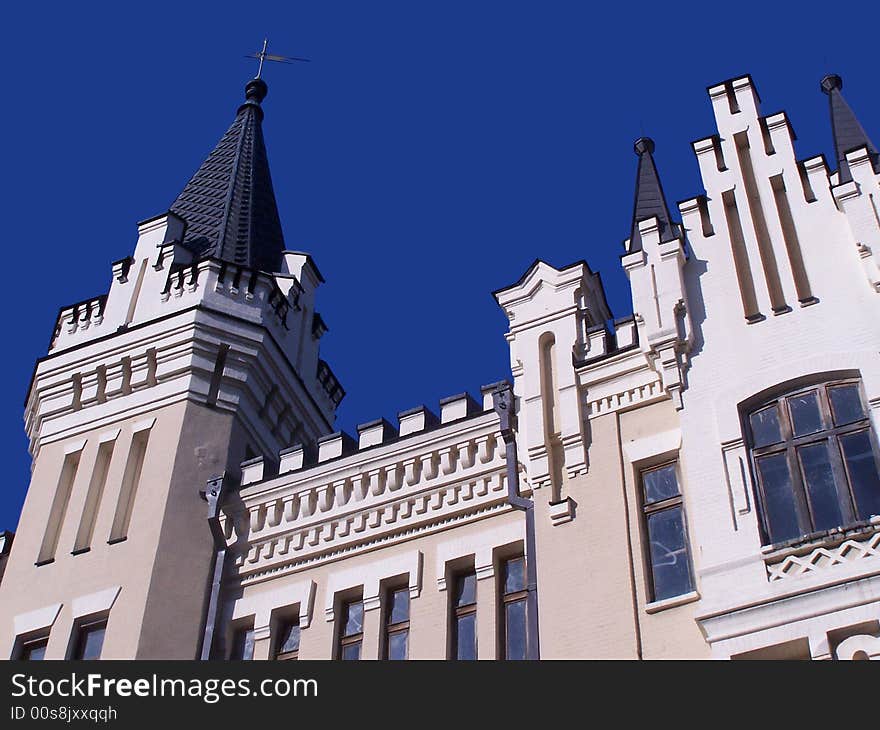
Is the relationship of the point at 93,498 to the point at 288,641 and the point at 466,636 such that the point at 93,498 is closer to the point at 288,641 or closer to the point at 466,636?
the point at 288,641

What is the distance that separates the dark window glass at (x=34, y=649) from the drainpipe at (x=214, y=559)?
2132mm

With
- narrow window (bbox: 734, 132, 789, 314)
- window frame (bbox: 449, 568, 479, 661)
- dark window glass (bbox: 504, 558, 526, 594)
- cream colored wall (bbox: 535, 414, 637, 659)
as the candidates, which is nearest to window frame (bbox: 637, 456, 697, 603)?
cream colored wall (bbox: 535, 414, 637, 659)

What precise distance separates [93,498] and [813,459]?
32.7 ft

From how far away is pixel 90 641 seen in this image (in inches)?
696

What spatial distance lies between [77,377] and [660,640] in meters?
10.5

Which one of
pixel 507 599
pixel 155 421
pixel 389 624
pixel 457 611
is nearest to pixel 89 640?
pixel 155 421

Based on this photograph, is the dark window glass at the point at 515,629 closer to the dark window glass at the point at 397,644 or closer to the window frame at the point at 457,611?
the window frame at the point at 457,611

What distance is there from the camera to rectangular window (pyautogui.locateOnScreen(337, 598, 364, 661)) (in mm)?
16875

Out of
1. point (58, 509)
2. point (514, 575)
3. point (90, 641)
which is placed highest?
point (58, 509)

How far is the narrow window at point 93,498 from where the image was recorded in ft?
62.0

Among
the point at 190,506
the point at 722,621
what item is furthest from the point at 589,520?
the point at 190,506

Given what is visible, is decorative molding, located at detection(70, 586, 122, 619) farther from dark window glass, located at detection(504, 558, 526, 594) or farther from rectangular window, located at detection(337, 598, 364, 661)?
dark window glass, located at detection(504, 558, 526, 594)

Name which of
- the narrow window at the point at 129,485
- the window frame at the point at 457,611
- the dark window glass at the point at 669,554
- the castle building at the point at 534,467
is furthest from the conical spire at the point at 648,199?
the narrow window at the point at 129,485

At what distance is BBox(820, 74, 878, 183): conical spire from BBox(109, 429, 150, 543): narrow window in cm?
980
